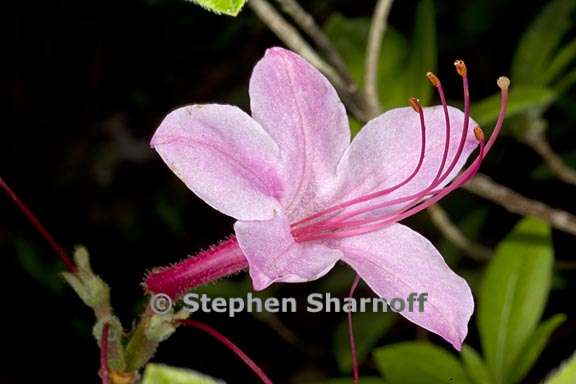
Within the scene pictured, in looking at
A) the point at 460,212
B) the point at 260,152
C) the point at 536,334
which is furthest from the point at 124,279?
the point at 260,152

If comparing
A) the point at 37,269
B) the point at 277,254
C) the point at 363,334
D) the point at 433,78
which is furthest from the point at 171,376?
the point at 37,269

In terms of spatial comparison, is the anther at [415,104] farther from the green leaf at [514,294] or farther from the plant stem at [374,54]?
the green leaf at [514,294]

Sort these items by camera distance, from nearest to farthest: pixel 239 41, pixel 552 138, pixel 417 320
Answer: pixel 417 320 < pixel 552 138 < pixel 239 41

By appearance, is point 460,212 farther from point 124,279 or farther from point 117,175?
point 117,175

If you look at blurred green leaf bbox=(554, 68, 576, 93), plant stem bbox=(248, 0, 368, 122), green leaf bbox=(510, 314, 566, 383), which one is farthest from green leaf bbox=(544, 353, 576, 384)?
blurred green leaf bbox=(554, 68, 576, 93)

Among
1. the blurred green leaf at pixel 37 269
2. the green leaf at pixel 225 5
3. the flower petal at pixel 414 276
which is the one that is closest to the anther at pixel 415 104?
the flower petal at pixel 414 276
